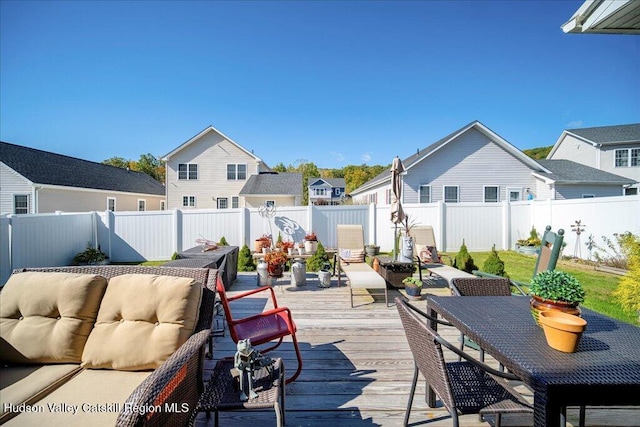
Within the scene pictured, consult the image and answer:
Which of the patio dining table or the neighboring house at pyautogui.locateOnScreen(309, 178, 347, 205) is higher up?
the neighboring house at pyautogui.locateOnScreen(309, 178, 347, 205)

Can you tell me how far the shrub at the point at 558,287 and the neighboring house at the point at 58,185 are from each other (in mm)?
19200

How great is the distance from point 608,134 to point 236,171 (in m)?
23.8

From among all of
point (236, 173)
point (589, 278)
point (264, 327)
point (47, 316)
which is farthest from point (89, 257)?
point (589, 278)

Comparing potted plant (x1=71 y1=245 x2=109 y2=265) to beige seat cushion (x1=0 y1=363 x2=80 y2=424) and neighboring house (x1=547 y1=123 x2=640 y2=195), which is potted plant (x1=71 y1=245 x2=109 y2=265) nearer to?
beige seat cushion (x1=0 y1=363 x2=80 y2=424)

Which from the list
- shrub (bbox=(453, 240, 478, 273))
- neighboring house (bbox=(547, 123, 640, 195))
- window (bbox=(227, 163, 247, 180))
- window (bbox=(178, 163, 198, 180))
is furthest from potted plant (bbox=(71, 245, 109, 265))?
neighboring house (bbox=(547, 123, 640, 195))

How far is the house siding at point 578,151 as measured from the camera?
54.7ft

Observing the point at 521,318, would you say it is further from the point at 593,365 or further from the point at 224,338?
the point at 224,338

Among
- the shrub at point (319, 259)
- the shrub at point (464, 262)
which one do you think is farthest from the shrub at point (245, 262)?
the shrub at point (464, 262)

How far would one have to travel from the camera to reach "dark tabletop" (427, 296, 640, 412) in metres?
1.15

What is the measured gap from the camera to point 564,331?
1.38m

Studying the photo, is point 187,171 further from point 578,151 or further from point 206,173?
point 578,151

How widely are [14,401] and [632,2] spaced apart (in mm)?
6105

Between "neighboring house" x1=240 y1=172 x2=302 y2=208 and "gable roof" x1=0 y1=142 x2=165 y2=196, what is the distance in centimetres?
941

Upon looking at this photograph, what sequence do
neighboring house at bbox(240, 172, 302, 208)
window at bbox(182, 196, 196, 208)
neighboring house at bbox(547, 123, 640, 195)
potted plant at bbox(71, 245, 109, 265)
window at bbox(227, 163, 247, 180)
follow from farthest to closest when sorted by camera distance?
window at bbox(227, 163, 247, 180)
window at bbox(182, 196, 196, 208)
neighboring house at bbox(240, 172, 302, 208)
neighboring house at bbox(547, 123, 640, 195)
potted plant at bbox(71, 245, 109, 265)
